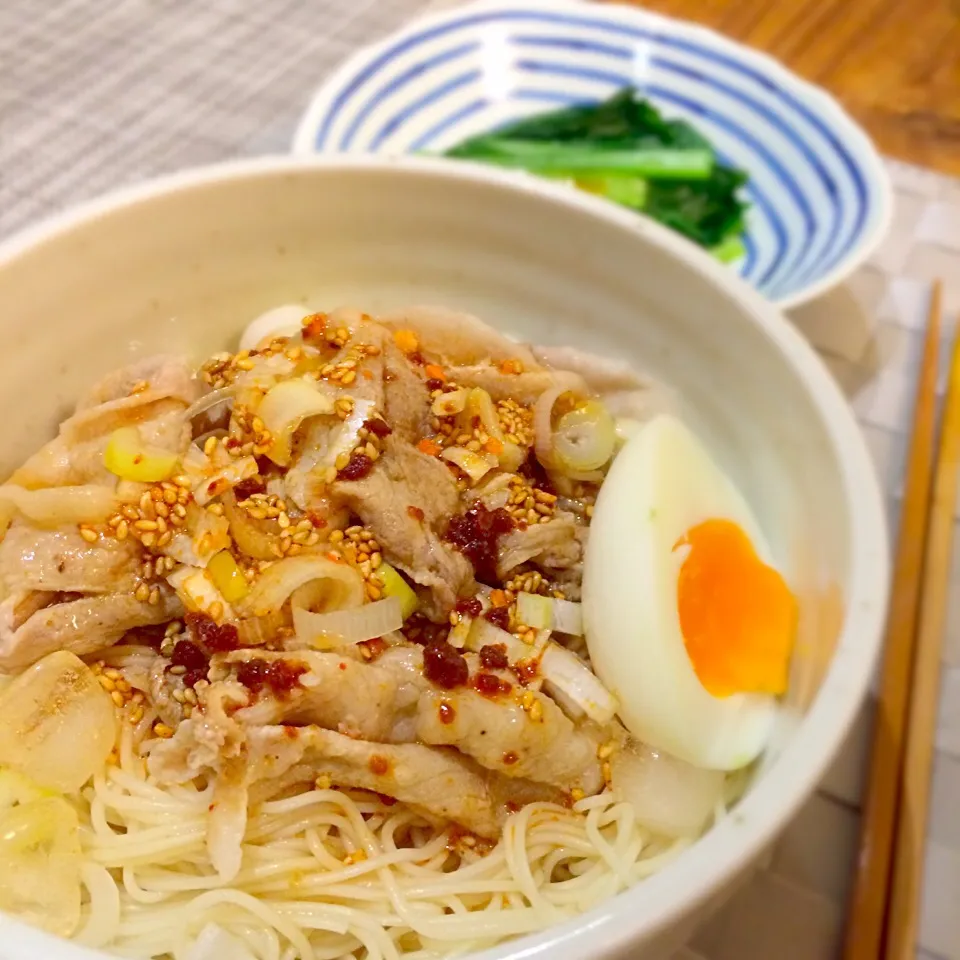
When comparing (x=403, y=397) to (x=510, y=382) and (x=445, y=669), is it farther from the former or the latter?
(x=445, y=669)

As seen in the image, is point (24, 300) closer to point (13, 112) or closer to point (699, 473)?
point (699, 473)

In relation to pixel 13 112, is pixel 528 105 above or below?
below

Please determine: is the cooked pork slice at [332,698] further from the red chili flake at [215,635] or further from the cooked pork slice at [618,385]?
the cooked pork slice at [618,385]

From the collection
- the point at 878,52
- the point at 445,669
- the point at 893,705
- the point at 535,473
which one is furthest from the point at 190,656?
the point at 878,52

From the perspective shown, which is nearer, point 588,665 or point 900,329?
point 588,665


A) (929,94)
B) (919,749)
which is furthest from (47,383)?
(929,94)

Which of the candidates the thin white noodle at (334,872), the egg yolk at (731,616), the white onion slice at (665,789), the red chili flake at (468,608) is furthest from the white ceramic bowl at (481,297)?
the red chili flake at (468,608)
